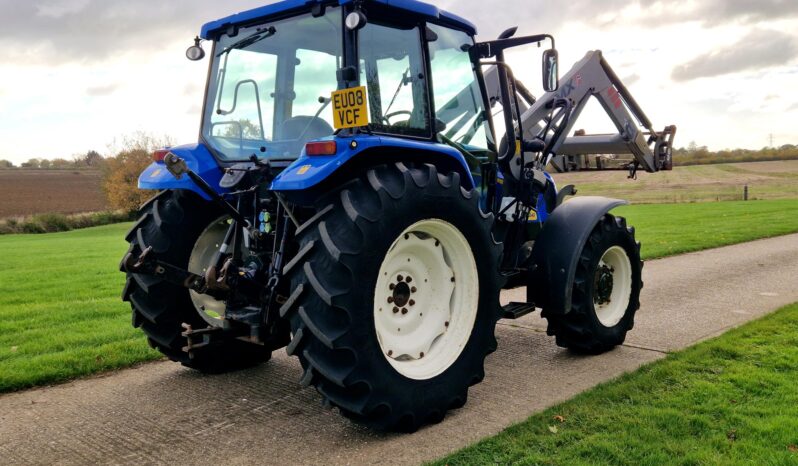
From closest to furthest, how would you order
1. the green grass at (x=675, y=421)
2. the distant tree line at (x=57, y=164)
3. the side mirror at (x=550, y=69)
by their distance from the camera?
1. the green grass at (x=675, y=421)
2. the side mirror at (x=550, y=69)
3. the distant tree line at (x=57, y=164)

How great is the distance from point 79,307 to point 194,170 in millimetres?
4813

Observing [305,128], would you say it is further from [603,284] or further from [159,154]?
[603,284]

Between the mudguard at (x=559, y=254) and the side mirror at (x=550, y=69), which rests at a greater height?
the side mirror at (x=550, y=69)

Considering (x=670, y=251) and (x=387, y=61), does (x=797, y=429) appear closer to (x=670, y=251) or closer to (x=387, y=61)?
(x=387, y=61)

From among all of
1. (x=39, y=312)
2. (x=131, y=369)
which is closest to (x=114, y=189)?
A: (x=39, y=312)

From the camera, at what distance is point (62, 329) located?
22.4ft

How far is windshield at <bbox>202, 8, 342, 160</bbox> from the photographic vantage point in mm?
4270

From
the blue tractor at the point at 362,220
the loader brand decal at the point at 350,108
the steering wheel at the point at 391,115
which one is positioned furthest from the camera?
the steering wheel at the point at 391,115

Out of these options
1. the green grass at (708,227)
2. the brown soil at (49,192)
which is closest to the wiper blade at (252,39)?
the green grass at (708,227)

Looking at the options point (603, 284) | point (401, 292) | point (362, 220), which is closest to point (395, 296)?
point (401, 292)

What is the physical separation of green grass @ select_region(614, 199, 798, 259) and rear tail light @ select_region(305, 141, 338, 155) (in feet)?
30.9

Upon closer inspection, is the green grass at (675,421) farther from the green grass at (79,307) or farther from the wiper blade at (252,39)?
the green grass at (79,307)

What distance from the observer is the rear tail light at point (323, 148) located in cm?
358

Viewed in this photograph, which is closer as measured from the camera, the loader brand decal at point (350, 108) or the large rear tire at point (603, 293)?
the loader brand decal at point (350, 108)
